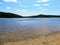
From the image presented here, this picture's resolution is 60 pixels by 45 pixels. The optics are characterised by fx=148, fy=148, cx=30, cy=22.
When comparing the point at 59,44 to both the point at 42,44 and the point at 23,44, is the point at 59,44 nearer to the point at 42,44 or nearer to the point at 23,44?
the point at 42,44

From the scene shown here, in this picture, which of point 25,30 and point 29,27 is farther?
point 29,27

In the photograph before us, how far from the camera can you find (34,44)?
10180 mm

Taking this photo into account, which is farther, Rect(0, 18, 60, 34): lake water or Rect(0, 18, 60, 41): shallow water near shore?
Rect(0, 18, 60, 34): lake water

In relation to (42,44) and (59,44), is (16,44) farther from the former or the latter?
(59,44)

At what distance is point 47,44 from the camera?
10023mm

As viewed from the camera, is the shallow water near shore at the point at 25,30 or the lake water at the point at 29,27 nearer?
the shallow water near shore at the point at 25,30

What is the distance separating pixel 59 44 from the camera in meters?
9.91

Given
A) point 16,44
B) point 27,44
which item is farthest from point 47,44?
point 16,44

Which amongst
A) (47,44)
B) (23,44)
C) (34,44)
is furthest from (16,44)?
(47,44)

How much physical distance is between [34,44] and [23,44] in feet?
2.50

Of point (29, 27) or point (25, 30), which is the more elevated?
point (25, 30)

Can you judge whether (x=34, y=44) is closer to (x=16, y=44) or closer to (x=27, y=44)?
(x=27, y=44)

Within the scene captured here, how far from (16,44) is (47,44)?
2142 mm

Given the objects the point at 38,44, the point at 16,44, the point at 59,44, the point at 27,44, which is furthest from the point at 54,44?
the point at 16,44
